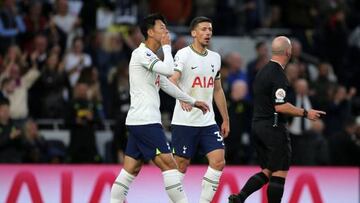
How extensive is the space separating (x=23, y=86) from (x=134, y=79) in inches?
254

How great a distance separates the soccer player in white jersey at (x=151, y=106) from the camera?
13133mm

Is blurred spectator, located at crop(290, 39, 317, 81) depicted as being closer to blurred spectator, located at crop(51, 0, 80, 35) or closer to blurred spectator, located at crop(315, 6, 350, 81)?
blurred spectator, located at crop(315, 6, 350, 81)

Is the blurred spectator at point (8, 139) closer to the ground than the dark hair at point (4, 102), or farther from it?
closer to the ground

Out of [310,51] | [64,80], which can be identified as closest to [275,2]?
[310,51]

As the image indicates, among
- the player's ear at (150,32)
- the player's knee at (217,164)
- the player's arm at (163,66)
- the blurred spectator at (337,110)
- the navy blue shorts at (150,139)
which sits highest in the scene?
the player's ear at (150,32)

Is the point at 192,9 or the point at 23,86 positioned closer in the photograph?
the point at 23,86

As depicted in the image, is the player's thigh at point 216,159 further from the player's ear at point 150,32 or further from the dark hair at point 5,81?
the dark hair at point 5,81

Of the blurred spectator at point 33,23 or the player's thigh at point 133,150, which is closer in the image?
the player's thigh at point 133,150

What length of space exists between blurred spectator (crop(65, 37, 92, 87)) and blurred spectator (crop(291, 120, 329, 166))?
386 cm

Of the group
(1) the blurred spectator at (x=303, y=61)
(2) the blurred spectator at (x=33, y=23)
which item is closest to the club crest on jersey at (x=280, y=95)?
(1) the blurred spectator at (x=303, y=61)

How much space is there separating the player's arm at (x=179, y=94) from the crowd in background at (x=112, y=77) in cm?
507

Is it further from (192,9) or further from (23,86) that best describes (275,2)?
(23,86)

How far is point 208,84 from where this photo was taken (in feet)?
46.3

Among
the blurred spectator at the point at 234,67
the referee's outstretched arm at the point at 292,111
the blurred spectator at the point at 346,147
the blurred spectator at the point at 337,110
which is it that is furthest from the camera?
the blurred spectator at the point at 337,110
